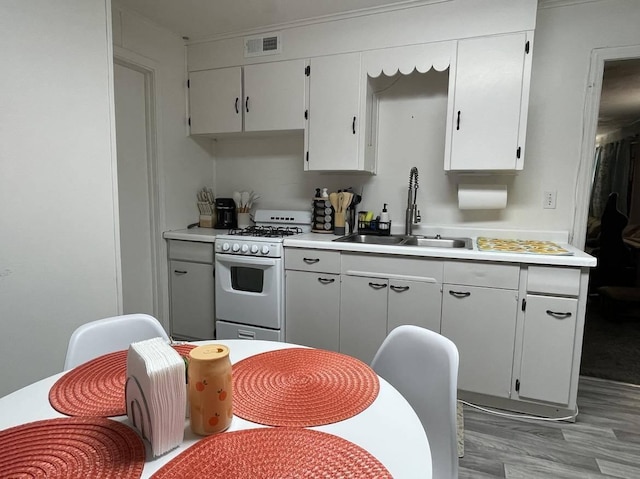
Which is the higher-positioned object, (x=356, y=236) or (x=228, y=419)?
(x=356, y=236)

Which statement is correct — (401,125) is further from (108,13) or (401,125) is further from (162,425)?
(162,425)

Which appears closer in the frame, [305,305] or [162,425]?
[162,425]

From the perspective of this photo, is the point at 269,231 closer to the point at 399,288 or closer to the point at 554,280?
the point at 399,288

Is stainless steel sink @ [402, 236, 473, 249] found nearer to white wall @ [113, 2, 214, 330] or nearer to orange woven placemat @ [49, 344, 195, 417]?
white wall @ [113, 2, 214, 330]

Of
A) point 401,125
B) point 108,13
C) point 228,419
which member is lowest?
point 228,419

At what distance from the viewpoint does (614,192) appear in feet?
14.5

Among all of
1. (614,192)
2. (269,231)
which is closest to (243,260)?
(269,231)

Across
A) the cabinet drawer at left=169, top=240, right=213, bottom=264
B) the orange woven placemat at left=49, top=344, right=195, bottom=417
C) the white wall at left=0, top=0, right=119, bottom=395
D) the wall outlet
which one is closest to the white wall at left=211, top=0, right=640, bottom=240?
the wall outlet

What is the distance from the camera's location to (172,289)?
9.85 feet

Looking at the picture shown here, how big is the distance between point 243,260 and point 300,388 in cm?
172

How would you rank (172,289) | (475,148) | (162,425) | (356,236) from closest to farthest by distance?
1. (162,425)
2. (475,148)
3. (356,236)
4. (172,289)

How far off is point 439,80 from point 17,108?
2409 mm

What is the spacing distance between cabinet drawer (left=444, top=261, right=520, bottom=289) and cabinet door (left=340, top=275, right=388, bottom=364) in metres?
0.39

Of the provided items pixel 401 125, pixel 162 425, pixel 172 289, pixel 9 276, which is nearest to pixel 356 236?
pixel 401 125
